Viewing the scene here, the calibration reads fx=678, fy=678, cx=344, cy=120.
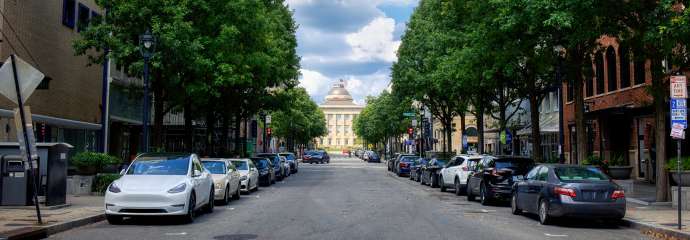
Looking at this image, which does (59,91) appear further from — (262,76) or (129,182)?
(129,182)

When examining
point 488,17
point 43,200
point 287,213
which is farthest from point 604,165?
point 43,200

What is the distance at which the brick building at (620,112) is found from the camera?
29297 mm

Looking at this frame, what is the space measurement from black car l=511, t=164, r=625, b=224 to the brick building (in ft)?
42.9

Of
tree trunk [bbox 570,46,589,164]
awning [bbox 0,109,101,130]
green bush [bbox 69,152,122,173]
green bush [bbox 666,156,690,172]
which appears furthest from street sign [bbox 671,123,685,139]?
awning [bbox 0,109,101,130]

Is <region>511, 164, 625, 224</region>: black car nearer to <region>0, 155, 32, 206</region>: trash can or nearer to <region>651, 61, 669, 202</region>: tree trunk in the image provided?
<region>651, 61, 669, 202</region>: tree trunk

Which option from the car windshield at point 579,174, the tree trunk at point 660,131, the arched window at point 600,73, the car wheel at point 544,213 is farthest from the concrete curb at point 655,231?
the arched window at point 600,73

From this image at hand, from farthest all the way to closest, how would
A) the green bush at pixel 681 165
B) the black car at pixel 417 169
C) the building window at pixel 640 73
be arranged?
the black car at pixel 417 169 → the building window at pixel 640 73 → the green bush at pixel 681 165

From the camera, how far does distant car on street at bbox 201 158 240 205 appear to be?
19.5 meters

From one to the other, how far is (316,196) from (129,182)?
32.6ft

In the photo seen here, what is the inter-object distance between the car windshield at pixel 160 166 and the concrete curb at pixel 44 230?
135 centimetres

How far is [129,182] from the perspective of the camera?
14.1 metres

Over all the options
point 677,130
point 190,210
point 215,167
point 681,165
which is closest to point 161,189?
point 190,210

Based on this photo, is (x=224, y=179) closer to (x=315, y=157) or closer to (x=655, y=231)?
(x=655, y=231)

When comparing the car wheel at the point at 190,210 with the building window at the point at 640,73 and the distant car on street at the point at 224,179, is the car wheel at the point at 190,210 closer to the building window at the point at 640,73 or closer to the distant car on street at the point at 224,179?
the distant car on street at the point at 224,179
